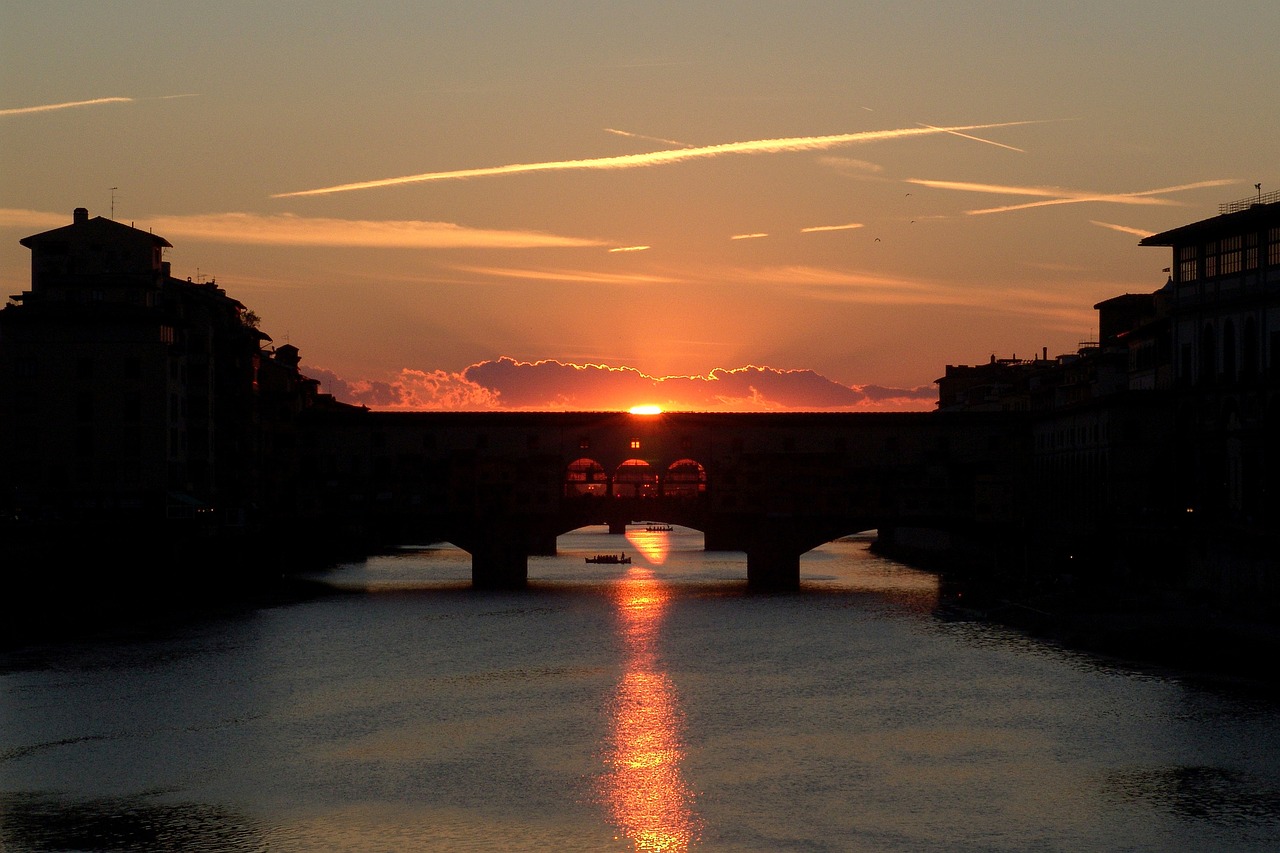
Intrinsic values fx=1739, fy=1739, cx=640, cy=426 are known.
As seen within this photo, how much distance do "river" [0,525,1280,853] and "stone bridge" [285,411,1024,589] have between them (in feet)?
119

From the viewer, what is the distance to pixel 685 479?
14400cm

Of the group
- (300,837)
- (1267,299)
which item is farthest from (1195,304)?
(300,837)

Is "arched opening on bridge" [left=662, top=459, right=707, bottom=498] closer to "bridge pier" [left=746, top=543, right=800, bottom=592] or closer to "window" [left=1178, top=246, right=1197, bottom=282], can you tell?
"bridge pier" [left=746, top=543, right=800, bottom=592]

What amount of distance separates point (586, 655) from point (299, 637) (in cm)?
1715

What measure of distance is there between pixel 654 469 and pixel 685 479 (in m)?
2.85

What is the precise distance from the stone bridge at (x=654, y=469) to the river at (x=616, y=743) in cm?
3634

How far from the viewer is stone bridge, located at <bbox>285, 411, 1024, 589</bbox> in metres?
138

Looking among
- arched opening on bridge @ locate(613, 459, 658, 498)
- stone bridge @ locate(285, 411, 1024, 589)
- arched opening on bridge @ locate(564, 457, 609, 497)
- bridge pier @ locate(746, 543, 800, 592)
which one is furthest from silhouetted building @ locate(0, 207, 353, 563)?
bridge pier @ locate(746, 543, 800, 592)

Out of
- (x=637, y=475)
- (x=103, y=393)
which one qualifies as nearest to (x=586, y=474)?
(x=637, y=475)

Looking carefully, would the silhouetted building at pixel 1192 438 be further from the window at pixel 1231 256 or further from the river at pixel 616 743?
the river at pixel 616 743

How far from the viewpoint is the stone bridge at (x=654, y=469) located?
13800cm

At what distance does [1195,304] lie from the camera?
11300 cm

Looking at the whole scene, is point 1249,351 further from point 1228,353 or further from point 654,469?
point 654,469

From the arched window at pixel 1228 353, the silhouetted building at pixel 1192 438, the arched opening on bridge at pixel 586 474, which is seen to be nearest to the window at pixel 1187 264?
the silhouetted building at pixel 1192 438
